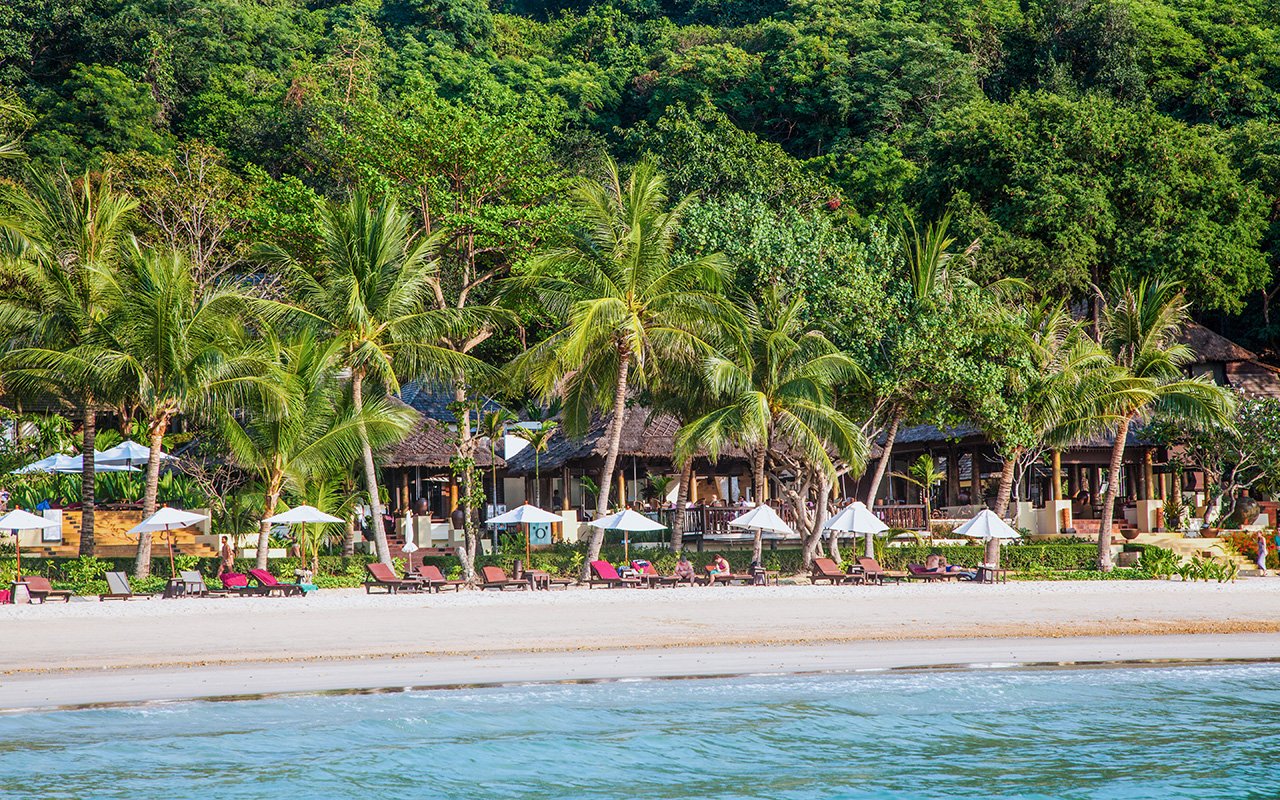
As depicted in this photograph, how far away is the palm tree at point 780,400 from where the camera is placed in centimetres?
2306

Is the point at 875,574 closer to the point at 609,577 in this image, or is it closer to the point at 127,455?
the point at 609,577

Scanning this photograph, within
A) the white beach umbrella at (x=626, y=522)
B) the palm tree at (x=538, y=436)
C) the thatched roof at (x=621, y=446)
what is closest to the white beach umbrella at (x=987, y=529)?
the white beach umbrella at (x=626, y=522)

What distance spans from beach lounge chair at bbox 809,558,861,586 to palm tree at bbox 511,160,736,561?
403cm

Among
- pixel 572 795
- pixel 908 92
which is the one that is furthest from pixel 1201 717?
pixel 908 92

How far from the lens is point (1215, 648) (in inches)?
585

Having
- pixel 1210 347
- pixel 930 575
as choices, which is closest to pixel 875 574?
pixel 930 575

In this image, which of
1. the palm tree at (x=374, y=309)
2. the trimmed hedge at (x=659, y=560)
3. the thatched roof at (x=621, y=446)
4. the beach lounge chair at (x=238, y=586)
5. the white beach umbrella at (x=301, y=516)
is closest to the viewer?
the beach lounge chair at (x=238, y=586)

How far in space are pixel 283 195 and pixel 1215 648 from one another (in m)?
24.5

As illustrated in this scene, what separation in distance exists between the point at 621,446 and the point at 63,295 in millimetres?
11960

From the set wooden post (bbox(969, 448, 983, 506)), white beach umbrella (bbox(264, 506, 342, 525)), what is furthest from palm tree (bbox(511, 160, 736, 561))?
wooden post (bbox(969, 448, 983, 506))

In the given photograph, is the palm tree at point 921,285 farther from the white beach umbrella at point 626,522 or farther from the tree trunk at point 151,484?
the tree trunk at point 151,484

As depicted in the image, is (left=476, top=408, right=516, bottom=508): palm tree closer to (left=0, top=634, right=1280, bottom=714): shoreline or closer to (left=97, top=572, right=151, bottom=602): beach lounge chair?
(left=97, top=572, right=151, bottom=602): beach lounge chair

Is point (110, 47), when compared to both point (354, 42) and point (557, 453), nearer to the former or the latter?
point (354, 42)

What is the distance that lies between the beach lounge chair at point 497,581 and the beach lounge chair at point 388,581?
106cm
